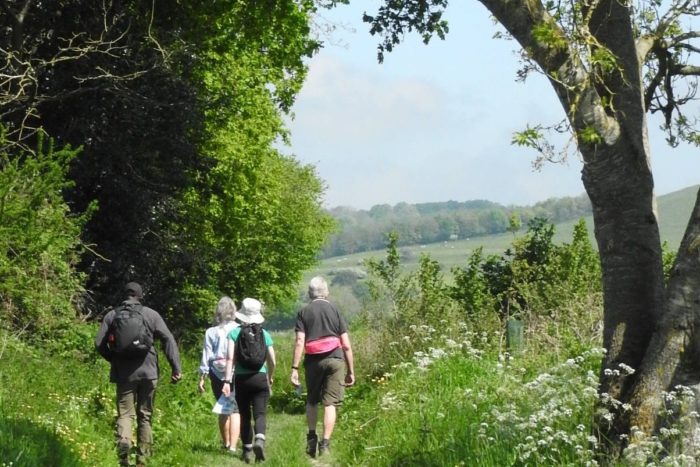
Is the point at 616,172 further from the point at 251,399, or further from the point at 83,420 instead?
the point at 83,420

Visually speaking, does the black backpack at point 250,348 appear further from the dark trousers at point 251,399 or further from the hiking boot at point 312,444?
the hiking boot at point 312,444

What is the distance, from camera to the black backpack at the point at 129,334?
35.5 ft

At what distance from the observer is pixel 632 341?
878cm

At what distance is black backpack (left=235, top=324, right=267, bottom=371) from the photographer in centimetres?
1185

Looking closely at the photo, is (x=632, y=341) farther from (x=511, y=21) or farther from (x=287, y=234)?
(x=287, y=234)

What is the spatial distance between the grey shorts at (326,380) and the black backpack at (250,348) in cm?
65

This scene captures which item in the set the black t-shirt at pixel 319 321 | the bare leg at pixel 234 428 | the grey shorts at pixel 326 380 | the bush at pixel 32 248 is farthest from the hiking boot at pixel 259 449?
the bush at pixel 32 248

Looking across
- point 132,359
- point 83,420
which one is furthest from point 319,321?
point 83,420

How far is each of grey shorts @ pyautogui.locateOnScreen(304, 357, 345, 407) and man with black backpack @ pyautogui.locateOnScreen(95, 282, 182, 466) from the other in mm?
1700

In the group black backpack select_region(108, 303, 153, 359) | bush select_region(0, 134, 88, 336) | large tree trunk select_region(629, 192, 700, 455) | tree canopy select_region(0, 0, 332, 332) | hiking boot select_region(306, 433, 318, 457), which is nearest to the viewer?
large tree trunk select_region(629, 192, 700, 455)

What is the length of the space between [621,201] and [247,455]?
17.4 feet

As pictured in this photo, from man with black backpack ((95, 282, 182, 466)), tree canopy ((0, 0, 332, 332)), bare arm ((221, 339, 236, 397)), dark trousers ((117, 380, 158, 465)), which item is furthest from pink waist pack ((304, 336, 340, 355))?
tree canopy ((0, 0, 332, 332))

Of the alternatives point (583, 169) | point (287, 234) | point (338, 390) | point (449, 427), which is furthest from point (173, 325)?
point (287, 234)

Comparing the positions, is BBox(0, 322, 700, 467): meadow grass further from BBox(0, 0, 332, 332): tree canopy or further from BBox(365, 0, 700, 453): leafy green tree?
BBox(0, 0, 332, 332): tree canopy
